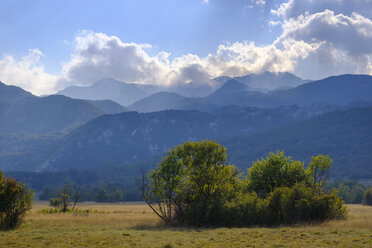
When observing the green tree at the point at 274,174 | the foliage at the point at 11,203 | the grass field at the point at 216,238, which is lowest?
the grass field at the point at 216,238

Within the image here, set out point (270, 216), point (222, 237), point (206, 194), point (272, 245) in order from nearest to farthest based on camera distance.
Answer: point (272, 245) → point (222, 237) → point (270, 216) → point (206, 194)

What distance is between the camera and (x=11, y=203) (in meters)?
35.4

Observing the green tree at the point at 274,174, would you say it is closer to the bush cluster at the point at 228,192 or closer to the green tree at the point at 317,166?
the bush cluster at the point at 228,192

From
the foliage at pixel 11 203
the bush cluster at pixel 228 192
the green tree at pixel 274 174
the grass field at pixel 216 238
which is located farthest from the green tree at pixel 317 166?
the foliage at pixel 11 203

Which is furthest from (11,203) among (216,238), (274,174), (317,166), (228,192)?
(317,166)

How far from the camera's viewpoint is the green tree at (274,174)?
4675 cm

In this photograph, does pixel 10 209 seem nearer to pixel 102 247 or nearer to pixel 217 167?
pixel 102 247

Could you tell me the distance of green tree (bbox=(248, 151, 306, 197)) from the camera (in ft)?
153

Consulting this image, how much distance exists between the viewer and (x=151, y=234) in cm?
3152

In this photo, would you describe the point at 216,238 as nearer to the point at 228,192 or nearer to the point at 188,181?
the point at 228,192

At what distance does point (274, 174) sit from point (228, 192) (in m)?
8.99

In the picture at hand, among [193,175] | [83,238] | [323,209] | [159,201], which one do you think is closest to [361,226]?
[323,209]

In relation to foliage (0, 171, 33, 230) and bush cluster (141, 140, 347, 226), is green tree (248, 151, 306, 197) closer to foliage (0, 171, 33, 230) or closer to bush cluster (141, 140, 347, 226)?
bush cluster (141, 140, 347, 226)

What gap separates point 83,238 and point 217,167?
18499 mm
